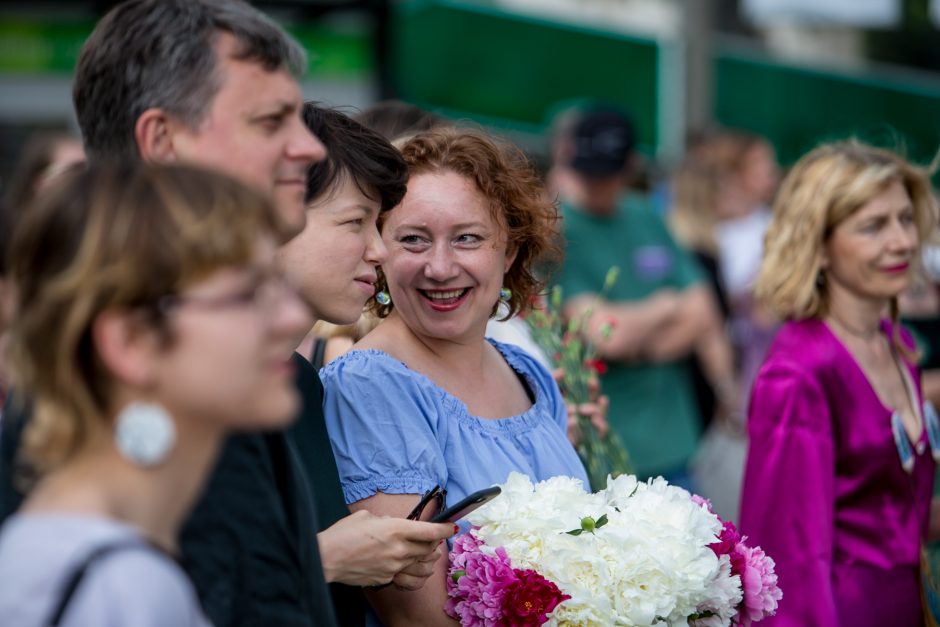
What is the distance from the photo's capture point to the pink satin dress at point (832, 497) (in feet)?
11.7

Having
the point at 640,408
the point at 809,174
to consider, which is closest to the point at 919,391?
the point at 809,174

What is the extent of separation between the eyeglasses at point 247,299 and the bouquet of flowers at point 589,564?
1046 mm

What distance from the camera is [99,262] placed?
1.61 metres

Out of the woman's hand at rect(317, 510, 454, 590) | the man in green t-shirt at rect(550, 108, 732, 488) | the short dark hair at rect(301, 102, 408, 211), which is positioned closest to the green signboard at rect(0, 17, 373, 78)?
the man in green t-shirt at rect(550, 108, 732, 488)

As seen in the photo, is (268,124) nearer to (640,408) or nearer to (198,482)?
(198,482)

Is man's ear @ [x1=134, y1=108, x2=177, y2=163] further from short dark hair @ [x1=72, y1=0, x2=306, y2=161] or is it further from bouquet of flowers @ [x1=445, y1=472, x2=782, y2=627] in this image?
bouquet of flowers @ [x1=445, y1=472, x2=782, y2=627]

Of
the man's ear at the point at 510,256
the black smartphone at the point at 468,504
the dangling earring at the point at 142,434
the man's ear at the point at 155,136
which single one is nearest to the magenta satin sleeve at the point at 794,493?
the man's ear at the point at 510,256

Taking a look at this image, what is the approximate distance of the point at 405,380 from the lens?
2.85m

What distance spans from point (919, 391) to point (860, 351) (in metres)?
0.30

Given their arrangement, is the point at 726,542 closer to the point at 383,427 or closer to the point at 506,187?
the point at 383,427

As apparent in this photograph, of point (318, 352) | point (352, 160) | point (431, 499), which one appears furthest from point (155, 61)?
point (318, 352)

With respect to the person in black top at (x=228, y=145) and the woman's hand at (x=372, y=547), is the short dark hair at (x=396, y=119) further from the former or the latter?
the woman's hand at (x=372, y=547)

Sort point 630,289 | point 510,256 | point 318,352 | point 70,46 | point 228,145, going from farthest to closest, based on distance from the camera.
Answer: point 70,46 → point 630,289 → point 318,352 → point 510,256 → point 228,145

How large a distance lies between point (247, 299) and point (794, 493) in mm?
2327
